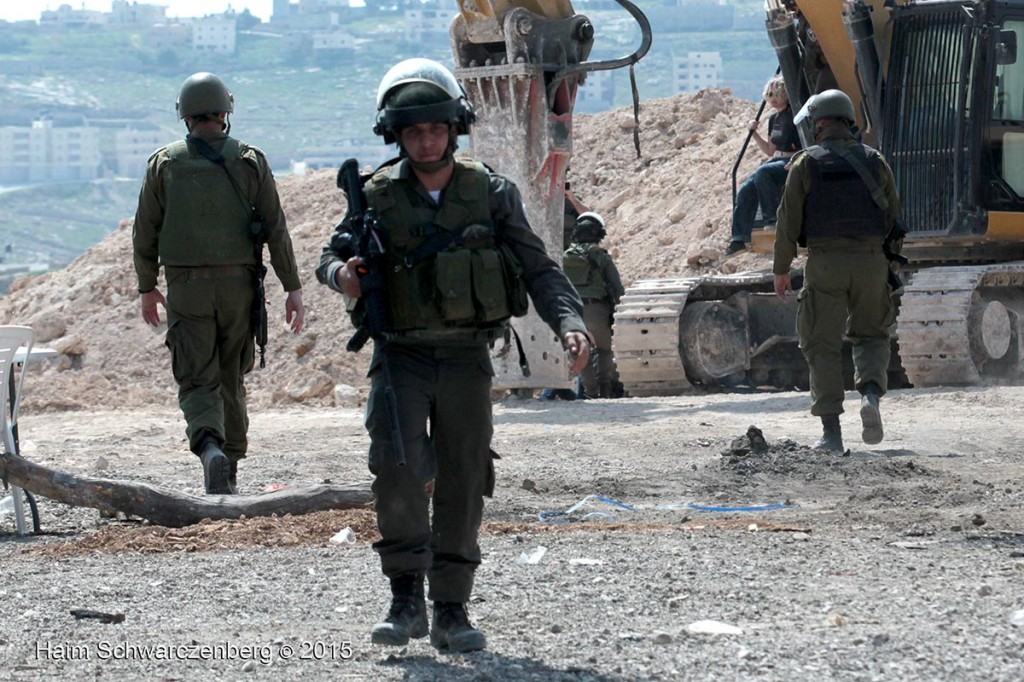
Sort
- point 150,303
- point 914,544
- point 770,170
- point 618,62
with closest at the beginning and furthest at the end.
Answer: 1. point 914,544
2. point 150,303
3. point 618,62
4. point 770,170

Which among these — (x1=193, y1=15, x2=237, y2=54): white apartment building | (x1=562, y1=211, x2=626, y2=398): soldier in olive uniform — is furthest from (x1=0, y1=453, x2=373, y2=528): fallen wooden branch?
(x1=193, y1=15, x2=237, y2=54): white apartment building

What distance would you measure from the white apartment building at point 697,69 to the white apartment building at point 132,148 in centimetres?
2587

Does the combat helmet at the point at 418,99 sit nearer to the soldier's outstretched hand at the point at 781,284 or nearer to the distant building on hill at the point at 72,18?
the soldier's outstretched hand at the point at 781,284

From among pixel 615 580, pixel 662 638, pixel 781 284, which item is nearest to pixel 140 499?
pixel 615 580

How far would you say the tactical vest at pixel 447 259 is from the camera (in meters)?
5.76

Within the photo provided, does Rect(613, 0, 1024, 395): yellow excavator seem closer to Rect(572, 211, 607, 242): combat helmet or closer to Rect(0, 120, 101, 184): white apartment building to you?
Rect(572, 211, 607, 242): combat helmet

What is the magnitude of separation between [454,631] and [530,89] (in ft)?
34.0

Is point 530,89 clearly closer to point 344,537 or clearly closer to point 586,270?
point 586,270

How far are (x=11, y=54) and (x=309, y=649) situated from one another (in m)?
114

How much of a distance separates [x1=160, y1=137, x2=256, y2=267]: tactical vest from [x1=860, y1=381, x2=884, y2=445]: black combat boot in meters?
3.99

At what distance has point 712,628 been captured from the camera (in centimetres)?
574

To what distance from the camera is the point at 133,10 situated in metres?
138

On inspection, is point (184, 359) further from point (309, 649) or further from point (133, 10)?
point (133, 10)

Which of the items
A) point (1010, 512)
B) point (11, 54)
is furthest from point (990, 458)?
point (11, 54)
